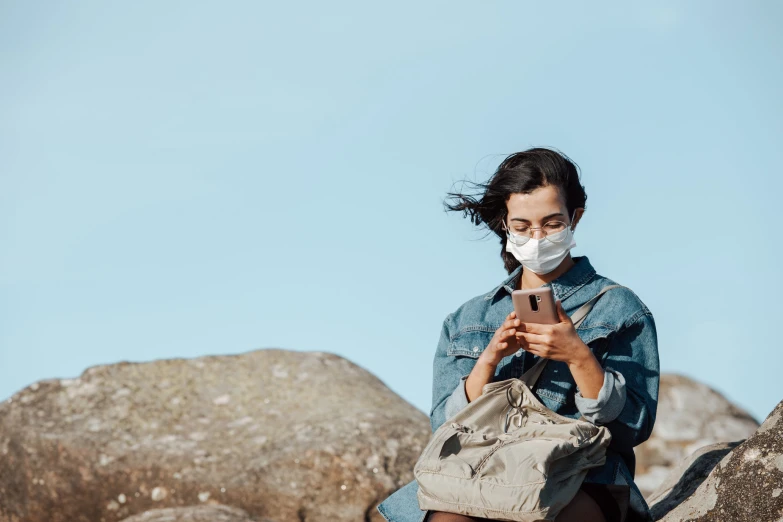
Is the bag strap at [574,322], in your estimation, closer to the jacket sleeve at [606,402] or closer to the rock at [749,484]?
the jacket sleeve at [606,402]

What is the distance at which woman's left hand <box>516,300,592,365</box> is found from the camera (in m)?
3.84

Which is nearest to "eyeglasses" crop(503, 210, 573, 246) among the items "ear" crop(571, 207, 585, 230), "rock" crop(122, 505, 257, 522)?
"ear" crop(571, 207, 585, 230)

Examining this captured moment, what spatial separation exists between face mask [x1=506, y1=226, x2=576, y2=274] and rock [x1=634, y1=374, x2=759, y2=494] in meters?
7.71

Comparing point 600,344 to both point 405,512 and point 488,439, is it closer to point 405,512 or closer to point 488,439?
point 488,439

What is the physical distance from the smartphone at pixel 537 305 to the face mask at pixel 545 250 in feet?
1.72

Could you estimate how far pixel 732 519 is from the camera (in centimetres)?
363

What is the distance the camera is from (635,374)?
418cm

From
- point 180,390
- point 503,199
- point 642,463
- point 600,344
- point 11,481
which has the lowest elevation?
point 642,463

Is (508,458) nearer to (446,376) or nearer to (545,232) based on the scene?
(446,376)

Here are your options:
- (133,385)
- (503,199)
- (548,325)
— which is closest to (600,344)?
(548,325)

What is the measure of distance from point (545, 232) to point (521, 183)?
0.83 ft

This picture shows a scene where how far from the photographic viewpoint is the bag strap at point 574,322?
4.23 m

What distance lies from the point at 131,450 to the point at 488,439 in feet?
12.0

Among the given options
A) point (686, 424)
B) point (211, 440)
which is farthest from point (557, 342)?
point (686, 424)
